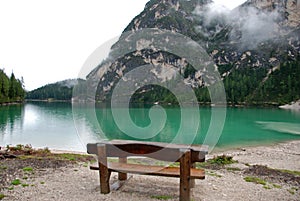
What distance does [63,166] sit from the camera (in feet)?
33.6

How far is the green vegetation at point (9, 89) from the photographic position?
3802 inches

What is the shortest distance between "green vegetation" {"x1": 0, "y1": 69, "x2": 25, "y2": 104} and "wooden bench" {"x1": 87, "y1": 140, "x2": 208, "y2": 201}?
102730 mm

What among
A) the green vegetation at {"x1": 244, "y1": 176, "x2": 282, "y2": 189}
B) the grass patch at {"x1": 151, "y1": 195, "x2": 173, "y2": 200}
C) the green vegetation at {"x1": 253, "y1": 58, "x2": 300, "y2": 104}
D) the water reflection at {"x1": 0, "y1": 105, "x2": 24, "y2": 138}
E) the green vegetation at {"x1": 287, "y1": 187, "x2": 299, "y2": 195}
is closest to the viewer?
the grass patch at {"x1": 151, "y1": 195, "x2": 173, "y2": 200}

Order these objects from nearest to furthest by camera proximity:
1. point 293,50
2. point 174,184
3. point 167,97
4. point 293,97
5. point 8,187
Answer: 1. point 8,187
2. point 174,184
3. point 293,97
4. point 167,97
5. point 293,50

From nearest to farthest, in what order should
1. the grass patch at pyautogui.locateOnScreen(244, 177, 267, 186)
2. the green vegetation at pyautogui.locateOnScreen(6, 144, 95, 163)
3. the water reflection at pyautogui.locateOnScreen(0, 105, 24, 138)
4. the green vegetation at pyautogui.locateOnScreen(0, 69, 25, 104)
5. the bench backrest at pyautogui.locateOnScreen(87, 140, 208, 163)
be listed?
the bench backrest at pyautogui.locateOnScreen(87, 140, 208, 163), the grass patch at pyautogui.locateOnScreen(244, 177, 267, 186), the green vegetation at pyautogui.locateOnScreen(6, 144, 95, 163), the water reflection at pyautogui.locateOnScreen(0, 105, 24, 138), the green vegetation at pyautogui.locateOnScreen(0, 69, 25, 104)

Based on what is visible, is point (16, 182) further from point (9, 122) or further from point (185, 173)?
point (9, 122)

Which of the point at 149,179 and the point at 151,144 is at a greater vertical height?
the point at 151,144

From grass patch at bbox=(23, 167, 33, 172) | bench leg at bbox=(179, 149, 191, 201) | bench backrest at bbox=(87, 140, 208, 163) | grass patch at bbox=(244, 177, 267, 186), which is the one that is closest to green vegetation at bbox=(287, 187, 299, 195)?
grass patch at bbox=(244, 177, 267, 186)

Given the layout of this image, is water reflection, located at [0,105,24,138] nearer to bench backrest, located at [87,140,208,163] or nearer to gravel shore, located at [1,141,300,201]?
gravel shore, located at [1,141,300,201]

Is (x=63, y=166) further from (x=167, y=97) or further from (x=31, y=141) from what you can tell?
(x=167, y=97)

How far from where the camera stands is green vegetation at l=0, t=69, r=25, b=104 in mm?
96569

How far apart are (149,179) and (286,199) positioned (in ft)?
13.1

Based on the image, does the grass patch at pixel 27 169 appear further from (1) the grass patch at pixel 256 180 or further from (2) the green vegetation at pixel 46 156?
(1) the grass patch at pixel 256 180

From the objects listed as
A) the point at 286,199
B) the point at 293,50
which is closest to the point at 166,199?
the point at 286,199
